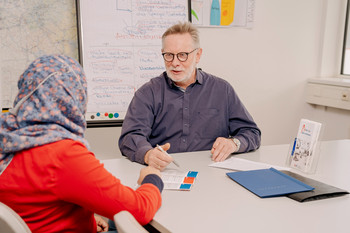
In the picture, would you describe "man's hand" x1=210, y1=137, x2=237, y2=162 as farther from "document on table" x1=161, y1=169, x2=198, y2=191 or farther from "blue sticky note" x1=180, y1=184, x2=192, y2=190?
"blue sticky note" x1=180, y1=184, x2=192, y2=190

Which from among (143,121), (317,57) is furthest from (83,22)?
(317,57)

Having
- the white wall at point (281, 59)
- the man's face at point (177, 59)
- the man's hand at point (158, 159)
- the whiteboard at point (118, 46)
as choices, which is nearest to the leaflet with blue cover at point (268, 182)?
the man's hand at point (158, 159)

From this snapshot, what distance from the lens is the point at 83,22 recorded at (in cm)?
260

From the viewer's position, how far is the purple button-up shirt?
210 centimetres

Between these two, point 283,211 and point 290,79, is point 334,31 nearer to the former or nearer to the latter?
point 290,79

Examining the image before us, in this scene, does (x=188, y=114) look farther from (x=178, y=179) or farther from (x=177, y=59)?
(x=178, y=179)

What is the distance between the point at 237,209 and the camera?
1.22 metres

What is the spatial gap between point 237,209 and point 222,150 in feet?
1.89

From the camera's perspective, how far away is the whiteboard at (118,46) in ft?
8.61

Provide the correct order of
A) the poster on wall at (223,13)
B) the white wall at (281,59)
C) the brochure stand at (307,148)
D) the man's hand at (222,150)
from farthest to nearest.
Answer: the white wall at (281,59) → the poster on wall at (223,13) → the man's hand at (222,150) → the brochure stand at (307,148)

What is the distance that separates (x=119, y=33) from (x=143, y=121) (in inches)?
37.1

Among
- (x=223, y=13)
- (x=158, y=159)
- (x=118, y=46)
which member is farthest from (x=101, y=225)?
(x=223, y=13)

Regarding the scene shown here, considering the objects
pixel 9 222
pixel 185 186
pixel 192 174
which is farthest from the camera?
pixel 192 174

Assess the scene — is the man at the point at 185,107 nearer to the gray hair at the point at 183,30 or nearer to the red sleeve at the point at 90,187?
the gray hair at the point at 183,30
